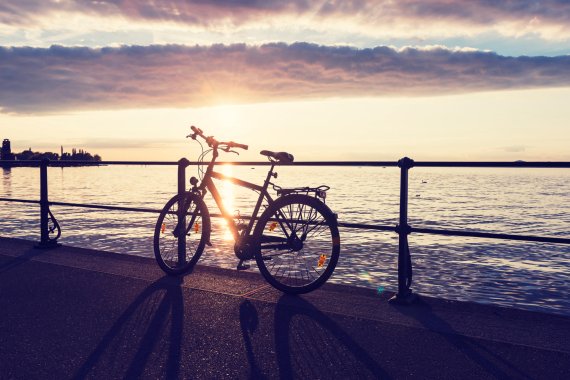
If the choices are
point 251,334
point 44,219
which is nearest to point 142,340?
point 251,334

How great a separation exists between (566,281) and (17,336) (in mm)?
13664

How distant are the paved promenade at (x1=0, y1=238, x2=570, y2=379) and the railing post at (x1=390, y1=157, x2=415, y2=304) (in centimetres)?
13

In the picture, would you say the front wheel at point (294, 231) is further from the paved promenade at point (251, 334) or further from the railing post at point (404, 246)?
the railing post at point (404, 246)

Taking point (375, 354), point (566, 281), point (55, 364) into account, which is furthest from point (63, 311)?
point (566, 281)

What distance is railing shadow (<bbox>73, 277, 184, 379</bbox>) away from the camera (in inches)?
125

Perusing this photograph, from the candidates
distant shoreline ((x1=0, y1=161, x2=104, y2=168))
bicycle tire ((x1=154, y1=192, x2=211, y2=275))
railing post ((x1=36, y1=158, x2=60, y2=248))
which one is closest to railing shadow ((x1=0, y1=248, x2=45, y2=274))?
railing post ((x1=36, y1=158, x2=60, y2=248))

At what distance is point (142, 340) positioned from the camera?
366 cm

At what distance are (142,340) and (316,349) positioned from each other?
116 centimetres

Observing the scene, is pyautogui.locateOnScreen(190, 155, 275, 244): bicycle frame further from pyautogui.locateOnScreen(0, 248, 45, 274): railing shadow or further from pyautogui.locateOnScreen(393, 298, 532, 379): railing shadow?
pyautogui.locateOnScreen(0, 248, 45, 274): railing shadow

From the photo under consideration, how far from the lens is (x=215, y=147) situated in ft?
18.2

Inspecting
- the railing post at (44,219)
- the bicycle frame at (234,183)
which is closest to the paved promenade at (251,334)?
the bicycle frame at (234,183)

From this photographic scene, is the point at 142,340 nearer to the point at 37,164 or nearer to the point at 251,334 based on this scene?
the point at 251,334

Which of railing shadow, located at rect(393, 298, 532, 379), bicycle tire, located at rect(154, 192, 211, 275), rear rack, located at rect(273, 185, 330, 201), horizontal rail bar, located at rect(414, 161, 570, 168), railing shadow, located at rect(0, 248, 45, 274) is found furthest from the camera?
railing shadow, located at rect(0, 248, 45, 274)

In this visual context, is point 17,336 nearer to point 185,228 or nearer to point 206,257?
point 185,228
